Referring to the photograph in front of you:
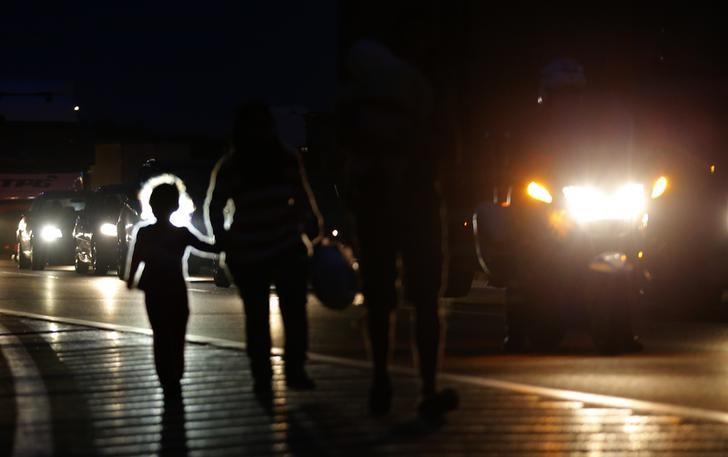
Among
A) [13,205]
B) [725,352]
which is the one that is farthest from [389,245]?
[13,205]

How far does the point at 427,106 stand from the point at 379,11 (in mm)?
7750

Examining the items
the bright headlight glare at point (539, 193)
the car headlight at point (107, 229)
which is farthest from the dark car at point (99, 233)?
the bright headlight glare at point (539, 193)

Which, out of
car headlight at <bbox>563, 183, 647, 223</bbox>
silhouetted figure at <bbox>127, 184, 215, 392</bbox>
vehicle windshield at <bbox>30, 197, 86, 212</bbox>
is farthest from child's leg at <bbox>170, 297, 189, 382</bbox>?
vehicle windshield at <bbox>30, 197, 86, 212</bbox>

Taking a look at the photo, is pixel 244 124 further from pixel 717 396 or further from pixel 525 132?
pixel 525 132

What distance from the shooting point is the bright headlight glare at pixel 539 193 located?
1285 cm

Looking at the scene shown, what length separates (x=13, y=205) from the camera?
285 ft

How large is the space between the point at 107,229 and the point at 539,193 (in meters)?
21.5

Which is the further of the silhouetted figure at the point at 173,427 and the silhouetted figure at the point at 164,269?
the silhouetted figure at the point at 164,269

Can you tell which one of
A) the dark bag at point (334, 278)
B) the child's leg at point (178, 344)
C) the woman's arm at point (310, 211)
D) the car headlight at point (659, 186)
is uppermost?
the car headlight at point (659, 186)

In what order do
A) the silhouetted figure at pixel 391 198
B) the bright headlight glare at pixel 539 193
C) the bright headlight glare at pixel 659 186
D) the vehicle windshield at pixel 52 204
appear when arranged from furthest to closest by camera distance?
the vehicle windshield at pixel 52 204
the bright headlight glare at pixel 659 186
the bright headlight glare at pixel 539 193
the silhouetted figure at pixel 391 198

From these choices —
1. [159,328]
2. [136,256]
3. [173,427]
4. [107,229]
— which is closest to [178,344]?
[159,328]

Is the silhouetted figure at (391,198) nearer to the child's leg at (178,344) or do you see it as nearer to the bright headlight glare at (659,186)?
the child's leg at (178,344)

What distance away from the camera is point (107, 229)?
3350cm

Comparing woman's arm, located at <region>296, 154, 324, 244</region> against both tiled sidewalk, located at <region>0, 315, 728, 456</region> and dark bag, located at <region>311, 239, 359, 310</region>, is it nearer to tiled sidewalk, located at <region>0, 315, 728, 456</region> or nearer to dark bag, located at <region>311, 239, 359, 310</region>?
dark bag, located at <region>311, 239, 359, 310</region>
